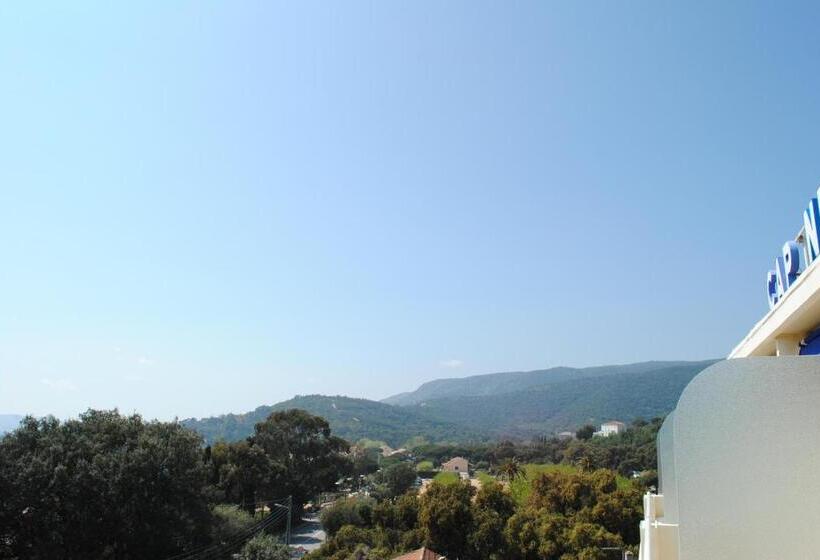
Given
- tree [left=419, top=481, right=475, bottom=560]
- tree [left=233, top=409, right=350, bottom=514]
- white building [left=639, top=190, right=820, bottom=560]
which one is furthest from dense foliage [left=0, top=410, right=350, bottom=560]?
white building [left=639, top=190, right=820, bottom=560]

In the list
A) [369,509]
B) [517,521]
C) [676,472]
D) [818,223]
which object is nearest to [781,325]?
[818,223]

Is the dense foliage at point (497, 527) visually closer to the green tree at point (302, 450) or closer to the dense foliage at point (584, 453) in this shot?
the green tree at point (302, 450)

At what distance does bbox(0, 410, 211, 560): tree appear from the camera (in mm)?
21828

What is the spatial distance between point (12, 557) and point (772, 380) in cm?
2646

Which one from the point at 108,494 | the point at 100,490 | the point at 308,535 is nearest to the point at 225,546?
the point at 108,494

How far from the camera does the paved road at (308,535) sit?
36875 millimetres

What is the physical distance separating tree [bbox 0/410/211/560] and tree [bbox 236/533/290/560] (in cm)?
315

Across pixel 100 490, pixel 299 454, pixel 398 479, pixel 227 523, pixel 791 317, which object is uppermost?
pixel 791 317

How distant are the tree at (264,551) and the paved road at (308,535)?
A: 10173 millimetres

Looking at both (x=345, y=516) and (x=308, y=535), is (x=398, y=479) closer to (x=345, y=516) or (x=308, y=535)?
(x=308, y=535)

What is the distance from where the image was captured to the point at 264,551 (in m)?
24.1

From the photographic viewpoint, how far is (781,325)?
6672 mm

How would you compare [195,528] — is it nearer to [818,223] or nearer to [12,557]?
[12,557]

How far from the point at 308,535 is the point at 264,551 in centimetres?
1755
